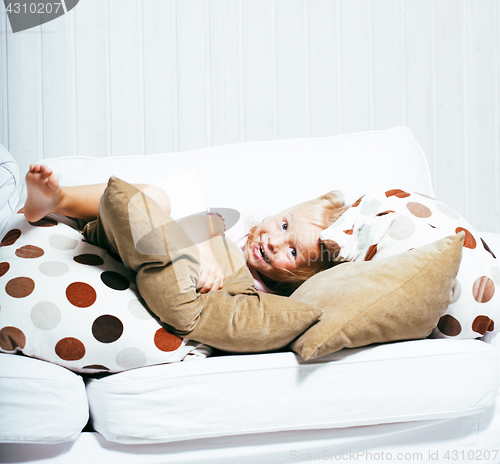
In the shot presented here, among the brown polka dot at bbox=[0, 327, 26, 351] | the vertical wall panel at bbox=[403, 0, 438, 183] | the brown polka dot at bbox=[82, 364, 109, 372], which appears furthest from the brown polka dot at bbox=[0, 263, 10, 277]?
the vertical wall panel at bbox=[403, 0, 438, 183]

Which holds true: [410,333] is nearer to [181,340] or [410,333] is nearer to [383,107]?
[181,340]

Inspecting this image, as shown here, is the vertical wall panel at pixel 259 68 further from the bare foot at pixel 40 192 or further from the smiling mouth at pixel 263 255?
the bare foot at pixel 40 192

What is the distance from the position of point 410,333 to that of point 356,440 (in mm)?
213

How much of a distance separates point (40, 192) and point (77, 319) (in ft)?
0.76

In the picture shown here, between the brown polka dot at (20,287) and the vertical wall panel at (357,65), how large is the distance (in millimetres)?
1288

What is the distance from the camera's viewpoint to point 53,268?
0.65 m

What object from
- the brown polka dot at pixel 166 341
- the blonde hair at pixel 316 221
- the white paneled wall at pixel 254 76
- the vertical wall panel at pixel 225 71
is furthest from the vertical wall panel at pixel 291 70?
the brown polka dot at pixel 166 341

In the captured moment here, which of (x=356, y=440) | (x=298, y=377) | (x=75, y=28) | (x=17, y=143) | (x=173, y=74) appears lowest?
(x=356, y=440)

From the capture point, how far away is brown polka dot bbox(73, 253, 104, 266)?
0.69 metres

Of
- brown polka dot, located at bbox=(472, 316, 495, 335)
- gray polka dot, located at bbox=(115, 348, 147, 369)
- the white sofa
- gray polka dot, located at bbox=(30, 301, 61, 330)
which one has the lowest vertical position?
the white sofa

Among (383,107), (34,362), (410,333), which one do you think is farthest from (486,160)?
(34,362)

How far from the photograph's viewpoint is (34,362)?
0.59 metres

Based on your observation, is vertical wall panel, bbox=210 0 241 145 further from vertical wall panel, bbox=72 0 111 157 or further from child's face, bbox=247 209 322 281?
child's face, bbox=247 209 322 281

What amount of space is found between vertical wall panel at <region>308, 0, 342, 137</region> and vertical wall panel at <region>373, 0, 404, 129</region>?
0.53 feet
